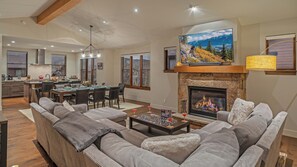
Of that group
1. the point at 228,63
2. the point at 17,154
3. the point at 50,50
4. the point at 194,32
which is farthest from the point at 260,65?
the point at 50,50

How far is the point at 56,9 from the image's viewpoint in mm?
4902

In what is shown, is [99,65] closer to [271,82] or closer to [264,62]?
[271,82]

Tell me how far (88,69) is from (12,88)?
3.92 meters

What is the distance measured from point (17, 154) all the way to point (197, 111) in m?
4.40

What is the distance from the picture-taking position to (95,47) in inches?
360

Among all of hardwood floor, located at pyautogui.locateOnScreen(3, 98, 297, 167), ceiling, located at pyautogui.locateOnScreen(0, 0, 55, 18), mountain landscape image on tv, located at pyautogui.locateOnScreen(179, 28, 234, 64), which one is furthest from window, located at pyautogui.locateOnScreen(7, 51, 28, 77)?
mountain landscape image on tv, located at pyautogui.locateOnScreen(179, 28, 234, 64)

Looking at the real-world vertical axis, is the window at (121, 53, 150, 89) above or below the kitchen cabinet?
above

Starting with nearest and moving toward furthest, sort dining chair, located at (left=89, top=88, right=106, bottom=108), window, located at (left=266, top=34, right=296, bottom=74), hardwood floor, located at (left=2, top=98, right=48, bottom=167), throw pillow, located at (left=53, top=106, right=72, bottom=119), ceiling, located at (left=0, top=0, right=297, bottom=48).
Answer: throw pillow, located at (left=53, top=106, right=72, bottom=119), hardwood floor, located at (left=2, top=98, right=48, bottom=167), ceiling, located at (left=0, top=0, right=297, bottom=48), window, located at (left=266, top=34, right=296, bottom=74), dining chair, located at (left=89, top=88, right=106, bottom=108)

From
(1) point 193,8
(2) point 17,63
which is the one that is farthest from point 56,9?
(2) point 17,63

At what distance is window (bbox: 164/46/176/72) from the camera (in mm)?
6372

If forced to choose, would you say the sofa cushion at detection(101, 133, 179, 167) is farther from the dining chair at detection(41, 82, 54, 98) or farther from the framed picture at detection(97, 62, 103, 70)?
the framed picture at detection(97, 62, 103, 70)

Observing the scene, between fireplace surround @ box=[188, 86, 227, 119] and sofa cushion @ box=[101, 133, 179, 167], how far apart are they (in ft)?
12.6

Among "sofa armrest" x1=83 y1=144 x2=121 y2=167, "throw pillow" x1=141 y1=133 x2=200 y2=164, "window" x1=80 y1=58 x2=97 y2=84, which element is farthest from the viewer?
"window" x1=80 y1=58 x2=97 y2=84

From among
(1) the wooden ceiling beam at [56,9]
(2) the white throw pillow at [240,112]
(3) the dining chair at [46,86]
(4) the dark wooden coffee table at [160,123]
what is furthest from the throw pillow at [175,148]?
(3) the dining chair at [46,86]
